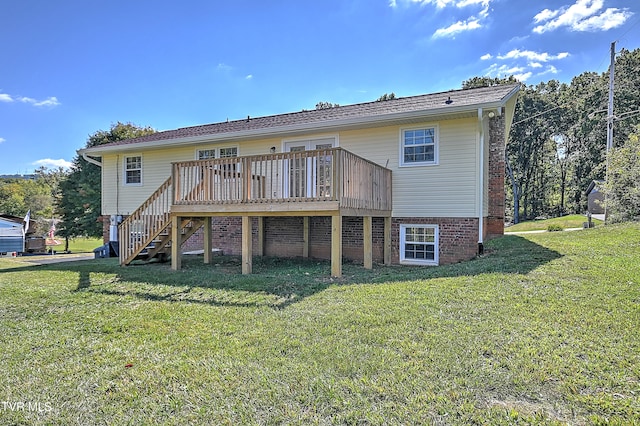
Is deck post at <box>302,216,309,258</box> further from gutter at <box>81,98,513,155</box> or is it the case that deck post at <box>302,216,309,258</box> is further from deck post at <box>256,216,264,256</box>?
gutter at <box>81,98,513,155</box>

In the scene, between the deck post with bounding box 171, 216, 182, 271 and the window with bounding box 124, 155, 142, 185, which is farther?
the window with bounding box 124, 155, 142, 185

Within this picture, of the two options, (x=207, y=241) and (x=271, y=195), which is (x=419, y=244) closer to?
(x=271, y=195)

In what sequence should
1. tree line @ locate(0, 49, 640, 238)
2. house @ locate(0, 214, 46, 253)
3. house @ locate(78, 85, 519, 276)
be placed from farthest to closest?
tree line @ locate(0, 49, 640, 238) < house @ locate(0, 214, 46, 253) < house @ locate(78, 85, 519, 276)

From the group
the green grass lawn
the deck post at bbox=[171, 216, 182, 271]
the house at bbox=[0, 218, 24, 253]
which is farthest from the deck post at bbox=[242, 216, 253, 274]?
the house at bbox=[0, 218, 24, 253]

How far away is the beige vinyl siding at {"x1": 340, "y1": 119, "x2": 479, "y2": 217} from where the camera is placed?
9.02 m

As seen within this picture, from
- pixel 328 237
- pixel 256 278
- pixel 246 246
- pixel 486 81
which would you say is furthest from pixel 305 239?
pixel 486 81

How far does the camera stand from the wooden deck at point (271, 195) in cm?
732

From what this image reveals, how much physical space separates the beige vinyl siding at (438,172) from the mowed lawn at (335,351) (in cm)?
306

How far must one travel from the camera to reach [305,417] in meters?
2.46

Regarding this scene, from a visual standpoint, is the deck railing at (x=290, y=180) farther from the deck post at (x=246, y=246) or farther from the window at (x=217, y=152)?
the window at (x=217, y=152)

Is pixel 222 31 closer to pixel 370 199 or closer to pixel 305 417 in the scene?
pixel 370 199

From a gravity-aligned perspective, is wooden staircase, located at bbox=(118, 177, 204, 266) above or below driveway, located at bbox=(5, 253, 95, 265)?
above

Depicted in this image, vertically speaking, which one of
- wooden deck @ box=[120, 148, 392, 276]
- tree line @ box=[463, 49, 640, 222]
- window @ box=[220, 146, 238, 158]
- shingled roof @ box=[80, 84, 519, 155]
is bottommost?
wooden deck @ box=[120, 148, 392, 276]

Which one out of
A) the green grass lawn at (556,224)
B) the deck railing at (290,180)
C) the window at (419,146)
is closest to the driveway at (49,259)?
the deck railing at (290,180)
